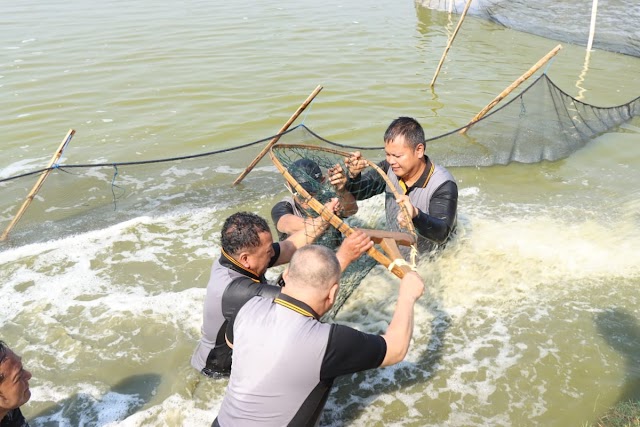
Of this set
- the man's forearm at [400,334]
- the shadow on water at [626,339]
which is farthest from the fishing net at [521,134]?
the man's forearm at [400,334]

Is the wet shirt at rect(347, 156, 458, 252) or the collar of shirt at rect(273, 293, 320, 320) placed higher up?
the collar of shirt at rect(273, 293, 320, 320)

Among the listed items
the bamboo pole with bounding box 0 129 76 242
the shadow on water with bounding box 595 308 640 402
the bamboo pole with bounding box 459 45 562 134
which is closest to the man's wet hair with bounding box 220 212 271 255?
the shadow on water with bounding box 595 308 640 402

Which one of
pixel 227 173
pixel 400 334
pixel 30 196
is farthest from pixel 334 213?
pixel 30 196

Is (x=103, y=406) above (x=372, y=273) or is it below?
below

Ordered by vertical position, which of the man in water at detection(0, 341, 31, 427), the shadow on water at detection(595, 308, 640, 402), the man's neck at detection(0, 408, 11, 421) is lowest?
the shadow on water at detection(595, 308, 640, 402)

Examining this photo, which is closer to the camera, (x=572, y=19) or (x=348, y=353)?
(x=348, y=353)

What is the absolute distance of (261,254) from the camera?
319 cm

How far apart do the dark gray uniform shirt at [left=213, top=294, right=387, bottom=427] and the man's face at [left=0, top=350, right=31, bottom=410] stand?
0.99 meters

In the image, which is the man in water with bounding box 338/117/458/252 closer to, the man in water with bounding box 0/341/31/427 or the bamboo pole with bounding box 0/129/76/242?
the man in water with bounding box 0/341/31/427

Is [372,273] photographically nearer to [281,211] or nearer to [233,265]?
[281,211]

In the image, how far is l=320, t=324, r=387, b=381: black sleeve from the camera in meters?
2.35

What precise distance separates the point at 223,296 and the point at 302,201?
107 cm

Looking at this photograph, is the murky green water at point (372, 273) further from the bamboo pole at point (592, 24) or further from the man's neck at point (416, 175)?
the man's neck at point (416, 175)

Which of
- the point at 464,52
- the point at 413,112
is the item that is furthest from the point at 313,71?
the point at 464,52
